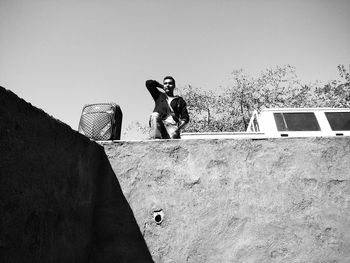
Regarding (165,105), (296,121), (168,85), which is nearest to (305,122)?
(296,121)

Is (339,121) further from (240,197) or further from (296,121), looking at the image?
(240,197)

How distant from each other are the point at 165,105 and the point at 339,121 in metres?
7.34

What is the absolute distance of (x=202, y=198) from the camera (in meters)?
2.65

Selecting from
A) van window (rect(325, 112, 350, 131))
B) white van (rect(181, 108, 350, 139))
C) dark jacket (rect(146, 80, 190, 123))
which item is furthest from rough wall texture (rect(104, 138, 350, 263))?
van window (rect(325, 112, 350, 131))

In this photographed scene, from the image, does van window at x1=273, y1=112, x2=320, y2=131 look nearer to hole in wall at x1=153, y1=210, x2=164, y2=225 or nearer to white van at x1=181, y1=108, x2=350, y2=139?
white van at x1=181, y1=108, x2=350, y2=139

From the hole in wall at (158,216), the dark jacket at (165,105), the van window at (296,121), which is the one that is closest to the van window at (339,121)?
the van window at (296,121)

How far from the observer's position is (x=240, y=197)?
2631 millimetres

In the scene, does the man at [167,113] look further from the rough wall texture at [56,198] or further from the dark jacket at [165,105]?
the rough wall texture at [56,198]

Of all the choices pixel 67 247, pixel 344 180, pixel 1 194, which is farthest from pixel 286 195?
pixel 1 194

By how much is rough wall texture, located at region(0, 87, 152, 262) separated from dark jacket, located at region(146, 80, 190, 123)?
1.25 meters

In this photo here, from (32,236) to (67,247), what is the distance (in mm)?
463

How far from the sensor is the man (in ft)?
11.1

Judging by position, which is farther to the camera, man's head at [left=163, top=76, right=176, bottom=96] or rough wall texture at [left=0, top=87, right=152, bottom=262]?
man's head at [left=163, top=76, right=176, bottom=96]

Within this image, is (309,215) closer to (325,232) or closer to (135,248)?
(325,232)
